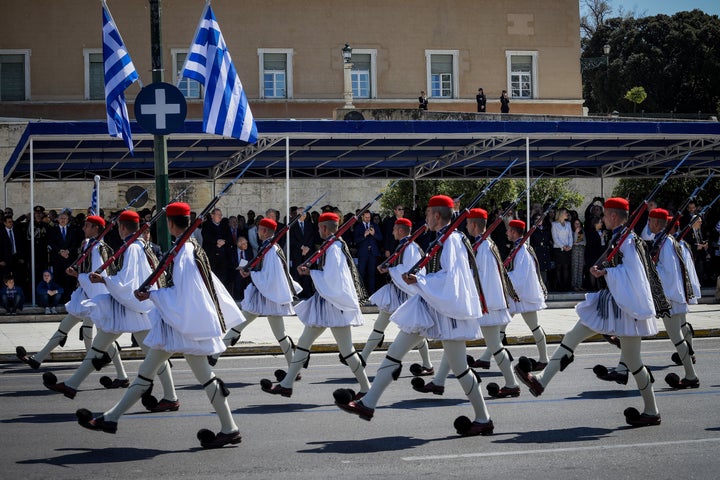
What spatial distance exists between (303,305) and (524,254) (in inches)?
148

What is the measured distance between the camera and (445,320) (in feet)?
32.3

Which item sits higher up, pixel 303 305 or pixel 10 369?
pixel 303 305

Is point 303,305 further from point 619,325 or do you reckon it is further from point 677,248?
point 677,248

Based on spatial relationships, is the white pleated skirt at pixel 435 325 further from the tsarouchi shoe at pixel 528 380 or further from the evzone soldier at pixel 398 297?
the evzone soldier at pixel 398 297

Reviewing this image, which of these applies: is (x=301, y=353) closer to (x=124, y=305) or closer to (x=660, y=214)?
(x=124, y=305)

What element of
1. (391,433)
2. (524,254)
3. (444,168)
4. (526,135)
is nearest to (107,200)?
(444,168)

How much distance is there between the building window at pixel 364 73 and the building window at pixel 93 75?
11214 mm

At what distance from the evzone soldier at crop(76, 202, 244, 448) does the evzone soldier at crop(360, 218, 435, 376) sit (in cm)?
416

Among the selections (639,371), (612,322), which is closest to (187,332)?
(612,322)

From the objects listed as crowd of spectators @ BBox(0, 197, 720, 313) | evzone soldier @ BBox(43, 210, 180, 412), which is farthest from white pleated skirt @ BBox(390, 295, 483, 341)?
crowd of spectators @ BBox(0, 197, 720, 313)

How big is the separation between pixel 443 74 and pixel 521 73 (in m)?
3.85

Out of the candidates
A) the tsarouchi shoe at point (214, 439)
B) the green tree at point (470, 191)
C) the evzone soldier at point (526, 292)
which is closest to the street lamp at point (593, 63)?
the green tree at point (470, 191)

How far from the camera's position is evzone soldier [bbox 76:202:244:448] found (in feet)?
30.4

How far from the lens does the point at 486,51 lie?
53812 millimetres
